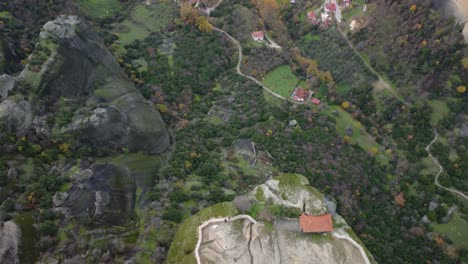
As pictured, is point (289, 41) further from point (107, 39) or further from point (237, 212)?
point (237, 212)

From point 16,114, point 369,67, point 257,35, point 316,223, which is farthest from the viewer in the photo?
point 257,35

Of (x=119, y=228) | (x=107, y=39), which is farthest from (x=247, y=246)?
(x=107, y=39)

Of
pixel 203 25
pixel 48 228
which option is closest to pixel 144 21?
pixel 203 25

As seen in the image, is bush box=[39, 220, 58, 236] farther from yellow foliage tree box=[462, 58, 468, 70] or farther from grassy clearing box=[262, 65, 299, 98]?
yellow foliage tree box=[462, 58, 468, 70]

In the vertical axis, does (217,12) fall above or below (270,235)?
above

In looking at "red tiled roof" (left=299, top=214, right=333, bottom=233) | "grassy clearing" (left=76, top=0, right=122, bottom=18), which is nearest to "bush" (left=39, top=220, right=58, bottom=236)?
"red tiled roof" (left=299, top=214, right=333, bottom=233)

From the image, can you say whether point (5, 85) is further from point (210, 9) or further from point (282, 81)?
point (210, 9)

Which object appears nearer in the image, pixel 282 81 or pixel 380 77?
pixel 380 77
